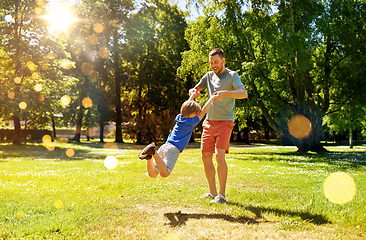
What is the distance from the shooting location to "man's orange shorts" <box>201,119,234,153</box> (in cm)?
541

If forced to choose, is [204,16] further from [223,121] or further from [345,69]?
[223,121]

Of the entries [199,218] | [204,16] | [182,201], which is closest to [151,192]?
[182,201]

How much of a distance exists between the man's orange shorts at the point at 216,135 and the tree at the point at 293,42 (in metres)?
11.4

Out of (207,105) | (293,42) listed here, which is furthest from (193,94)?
(293,42)

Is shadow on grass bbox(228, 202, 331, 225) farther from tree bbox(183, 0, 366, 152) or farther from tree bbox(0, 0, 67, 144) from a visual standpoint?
tree bbox(0, 0, 67, 144)

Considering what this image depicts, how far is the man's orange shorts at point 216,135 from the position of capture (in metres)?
5.41

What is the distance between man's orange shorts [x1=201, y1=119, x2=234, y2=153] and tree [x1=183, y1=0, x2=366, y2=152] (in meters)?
11.4

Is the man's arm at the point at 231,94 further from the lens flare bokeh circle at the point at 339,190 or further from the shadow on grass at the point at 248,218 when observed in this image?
the lens flare bokeh circle at the point at 339,190

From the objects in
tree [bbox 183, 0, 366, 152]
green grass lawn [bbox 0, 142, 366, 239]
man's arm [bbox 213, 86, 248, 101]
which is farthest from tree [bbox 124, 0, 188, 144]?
man's arm [bbox 213, 86, 248, 101]

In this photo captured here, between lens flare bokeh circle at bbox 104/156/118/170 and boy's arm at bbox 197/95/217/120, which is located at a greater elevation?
boy's arm at bbox 197/95/217/120

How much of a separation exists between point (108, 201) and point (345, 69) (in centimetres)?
2173

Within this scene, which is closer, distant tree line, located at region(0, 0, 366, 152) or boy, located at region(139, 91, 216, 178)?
boy, located at region(139, 91, 216, 178)

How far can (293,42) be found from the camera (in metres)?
15.6

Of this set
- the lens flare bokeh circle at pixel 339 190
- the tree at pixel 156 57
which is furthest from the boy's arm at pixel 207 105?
the tree at pixel 156 57
